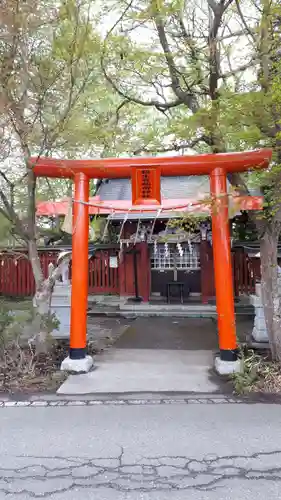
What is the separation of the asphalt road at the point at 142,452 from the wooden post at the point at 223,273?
140 cm

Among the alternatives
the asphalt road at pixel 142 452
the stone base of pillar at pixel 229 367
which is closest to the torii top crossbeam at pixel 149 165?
the stone base of pillar at pixel 229 367

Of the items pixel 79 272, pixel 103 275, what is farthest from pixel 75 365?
pixel 103 275

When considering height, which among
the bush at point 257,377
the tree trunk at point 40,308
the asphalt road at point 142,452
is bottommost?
the asphalt road at point 142,452

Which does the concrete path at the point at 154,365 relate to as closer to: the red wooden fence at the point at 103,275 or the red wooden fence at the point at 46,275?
the red wooden fence at the point at 103,275

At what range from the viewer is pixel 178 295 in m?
14.2

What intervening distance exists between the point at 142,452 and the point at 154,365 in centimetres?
310

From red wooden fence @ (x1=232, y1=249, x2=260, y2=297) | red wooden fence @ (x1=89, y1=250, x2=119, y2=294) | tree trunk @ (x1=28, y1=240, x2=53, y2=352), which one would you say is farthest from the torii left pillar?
red wooden fence @ (x1=232, y1=249, x2=260, y2=297)

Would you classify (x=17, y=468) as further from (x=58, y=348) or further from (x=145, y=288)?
(x=145, y=288)

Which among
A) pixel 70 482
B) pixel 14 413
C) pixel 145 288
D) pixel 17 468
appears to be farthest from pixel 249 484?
pixel 145 288

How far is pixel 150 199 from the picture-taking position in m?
6.55

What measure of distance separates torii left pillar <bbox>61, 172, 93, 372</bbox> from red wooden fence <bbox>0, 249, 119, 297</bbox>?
889 cm

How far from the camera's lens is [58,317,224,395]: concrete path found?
568 cm

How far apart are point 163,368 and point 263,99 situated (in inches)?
195

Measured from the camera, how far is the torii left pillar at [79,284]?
21.2 ft
